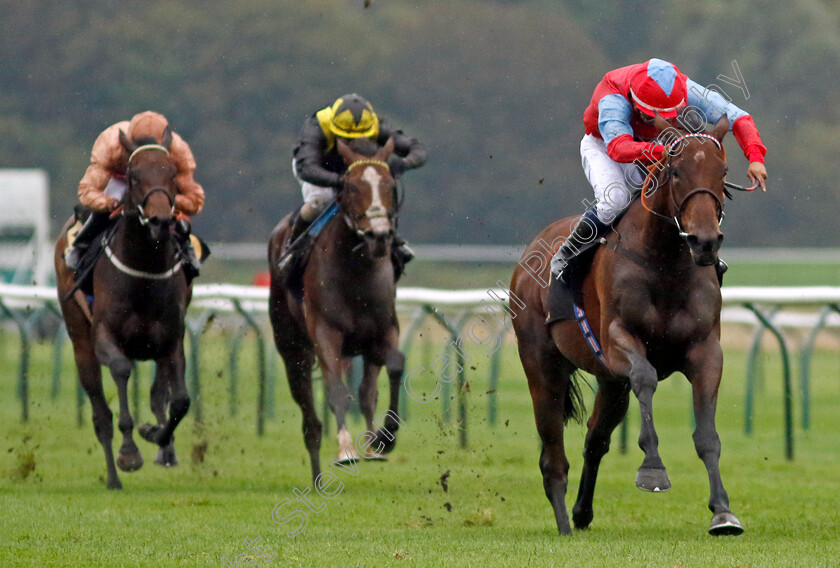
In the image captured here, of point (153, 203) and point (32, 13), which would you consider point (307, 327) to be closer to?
point (153, 203)

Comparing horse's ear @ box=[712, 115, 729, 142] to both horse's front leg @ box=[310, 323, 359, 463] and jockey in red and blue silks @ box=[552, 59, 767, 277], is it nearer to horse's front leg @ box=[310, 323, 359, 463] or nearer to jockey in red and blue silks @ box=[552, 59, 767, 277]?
jockey in red and blue silks @ box=[552, 59, 767, 277]

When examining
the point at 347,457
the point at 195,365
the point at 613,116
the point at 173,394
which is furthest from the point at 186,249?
the point at 613,116

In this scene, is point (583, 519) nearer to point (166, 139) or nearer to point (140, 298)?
point (140, 298)

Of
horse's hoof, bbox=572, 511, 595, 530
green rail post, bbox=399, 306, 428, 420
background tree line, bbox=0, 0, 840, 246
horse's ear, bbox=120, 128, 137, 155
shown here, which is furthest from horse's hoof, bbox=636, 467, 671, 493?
background tree line, bbox=0, 0, 840, 246

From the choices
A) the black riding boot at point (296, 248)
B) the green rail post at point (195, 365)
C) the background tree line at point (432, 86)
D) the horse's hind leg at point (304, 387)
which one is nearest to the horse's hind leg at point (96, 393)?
the horse's hind leg at point (304, 387)

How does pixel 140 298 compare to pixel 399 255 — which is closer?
pixel 140 298

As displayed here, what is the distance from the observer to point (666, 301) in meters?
5.85

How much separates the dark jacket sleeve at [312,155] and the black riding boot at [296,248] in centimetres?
41

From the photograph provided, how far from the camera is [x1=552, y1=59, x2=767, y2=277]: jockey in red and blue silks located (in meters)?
6.12

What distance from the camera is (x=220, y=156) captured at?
30.7m

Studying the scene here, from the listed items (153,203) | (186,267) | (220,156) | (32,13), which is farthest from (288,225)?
(32,13)

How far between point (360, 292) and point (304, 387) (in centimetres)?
119

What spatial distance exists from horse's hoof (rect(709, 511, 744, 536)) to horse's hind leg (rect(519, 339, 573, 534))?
1.20 metres

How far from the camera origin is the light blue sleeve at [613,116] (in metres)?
6.18
